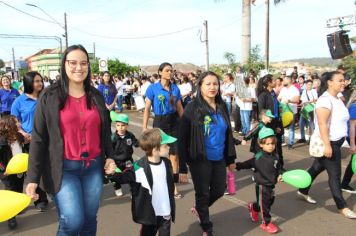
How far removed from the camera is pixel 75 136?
2.98m

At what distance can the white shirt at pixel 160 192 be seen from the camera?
3.68 metres

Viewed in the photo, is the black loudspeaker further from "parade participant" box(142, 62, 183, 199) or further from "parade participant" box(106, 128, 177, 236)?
"parade participant" box(106, 128, 177, 236)

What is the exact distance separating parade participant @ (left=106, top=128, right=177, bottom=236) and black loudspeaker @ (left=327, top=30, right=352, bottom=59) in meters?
16.4

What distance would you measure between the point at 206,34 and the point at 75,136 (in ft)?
74.8

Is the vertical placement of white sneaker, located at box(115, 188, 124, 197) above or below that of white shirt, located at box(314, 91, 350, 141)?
below

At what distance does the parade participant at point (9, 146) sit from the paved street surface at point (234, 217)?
51 centimetres

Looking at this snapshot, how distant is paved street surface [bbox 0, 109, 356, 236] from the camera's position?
4.72 m

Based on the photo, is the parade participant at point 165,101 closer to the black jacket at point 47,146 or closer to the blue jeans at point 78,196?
the blue jeans at point 78,196

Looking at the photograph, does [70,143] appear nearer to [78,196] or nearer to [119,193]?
[78,196]

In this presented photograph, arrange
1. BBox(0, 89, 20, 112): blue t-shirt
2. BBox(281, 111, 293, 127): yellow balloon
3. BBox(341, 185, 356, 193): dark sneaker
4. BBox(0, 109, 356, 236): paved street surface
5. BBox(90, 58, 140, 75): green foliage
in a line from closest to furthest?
BBox(0, 109, 356, 236): paved street surface
BBox(341, 185, 356, 193): dark sneaker
BBox(281, 111, 293, 127): yellow balloon
BBox(0, 89, 20, 112): blue t-shirt
BBox(90, 58, 140, 75): green foliage

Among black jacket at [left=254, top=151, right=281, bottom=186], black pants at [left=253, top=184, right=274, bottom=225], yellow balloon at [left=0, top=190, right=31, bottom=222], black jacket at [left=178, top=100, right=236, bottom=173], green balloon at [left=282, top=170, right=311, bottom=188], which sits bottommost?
black pants at [left=253, top=184, right=274, bottom=225]

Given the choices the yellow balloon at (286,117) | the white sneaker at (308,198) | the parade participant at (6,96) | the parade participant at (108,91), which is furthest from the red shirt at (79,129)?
the parade participant at (6,96)

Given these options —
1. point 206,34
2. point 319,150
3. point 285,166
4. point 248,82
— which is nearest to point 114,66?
point 206,34

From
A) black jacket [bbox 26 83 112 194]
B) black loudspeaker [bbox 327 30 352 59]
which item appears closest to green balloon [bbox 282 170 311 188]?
black jacket [bbox 26 83 112 194]
